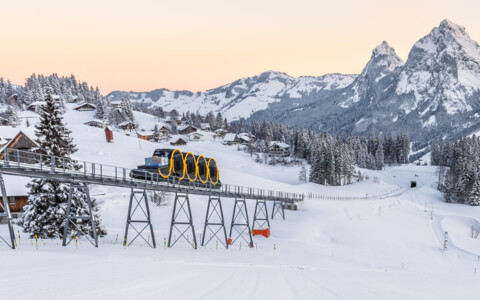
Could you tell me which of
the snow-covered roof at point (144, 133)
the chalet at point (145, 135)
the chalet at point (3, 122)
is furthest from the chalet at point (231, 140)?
the chalet at point (3, 122)

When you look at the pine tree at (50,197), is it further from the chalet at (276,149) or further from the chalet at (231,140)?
the chalet at (231,140)

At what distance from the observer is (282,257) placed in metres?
27.6

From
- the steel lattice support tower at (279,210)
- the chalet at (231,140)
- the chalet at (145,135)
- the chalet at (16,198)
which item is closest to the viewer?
the chalet at (16,198)

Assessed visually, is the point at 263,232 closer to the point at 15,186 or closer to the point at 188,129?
the point at 15,186

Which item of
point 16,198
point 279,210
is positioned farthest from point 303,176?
point 16,198

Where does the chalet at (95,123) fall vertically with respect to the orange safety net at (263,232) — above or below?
above

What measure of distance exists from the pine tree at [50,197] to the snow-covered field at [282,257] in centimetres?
194

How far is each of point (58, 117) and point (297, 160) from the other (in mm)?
87099

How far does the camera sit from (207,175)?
3278 cm

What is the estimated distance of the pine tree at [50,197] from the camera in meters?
25.8

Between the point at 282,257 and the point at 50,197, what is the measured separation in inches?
848

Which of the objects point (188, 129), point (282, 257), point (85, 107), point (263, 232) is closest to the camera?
point (282, 257)

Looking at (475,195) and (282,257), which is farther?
(475,195)

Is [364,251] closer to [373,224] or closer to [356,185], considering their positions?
[373,224]
